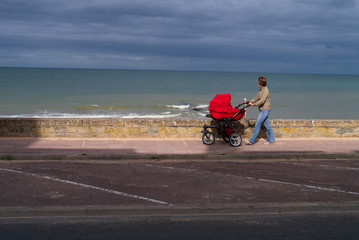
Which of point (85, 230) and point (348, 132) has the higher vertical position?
point (348, 132)

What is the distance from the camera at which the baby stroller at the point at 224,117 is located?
37.5ft

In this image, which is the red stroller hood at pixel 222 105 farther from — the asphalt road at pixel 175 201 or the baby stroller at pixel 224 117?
the asphalt road at pixel 175 201

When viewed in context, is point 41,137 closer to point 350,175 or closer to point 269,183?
point 269,183

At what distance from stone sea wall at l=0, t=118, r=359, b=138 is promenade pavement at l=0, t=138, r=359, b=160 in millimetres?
275

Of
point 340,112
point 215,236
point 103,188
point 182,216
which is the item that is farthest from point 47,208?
point 340,112

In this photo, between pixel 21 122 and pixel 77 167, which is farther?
pixel 21 122

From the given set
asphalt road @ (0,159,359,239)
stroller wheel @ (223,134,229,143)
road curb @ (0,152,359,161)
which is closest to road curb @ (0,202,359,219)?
asphalt road @ (0,159,359,239)

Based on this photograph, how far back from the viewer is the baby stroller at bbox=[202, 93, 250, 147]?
450 inches

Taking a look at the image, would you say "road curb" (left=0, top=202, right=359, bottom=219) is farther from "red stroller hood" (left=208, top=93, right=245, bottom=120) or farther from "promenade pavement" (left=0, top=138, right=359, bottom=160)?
"red stroller hood" (left=208, top=93, right=245, bottom=120)

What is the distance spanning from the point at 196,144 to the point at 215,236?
21.2 ft

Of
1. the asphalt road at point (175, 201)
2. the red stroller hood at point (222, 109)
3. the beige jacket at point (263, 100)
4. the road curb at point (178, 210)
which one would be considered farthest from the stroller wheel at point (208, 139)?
the road curb at point (178, 210)

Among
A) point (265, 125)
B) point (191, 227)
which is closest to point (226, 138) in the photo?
point (265, 125)

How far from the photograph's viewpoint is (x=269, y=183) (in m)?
8.20

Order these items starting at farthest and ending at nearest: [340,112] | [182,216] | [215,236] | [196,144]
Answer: [340,112] < [196,144] < [182,216] < [215,236]
